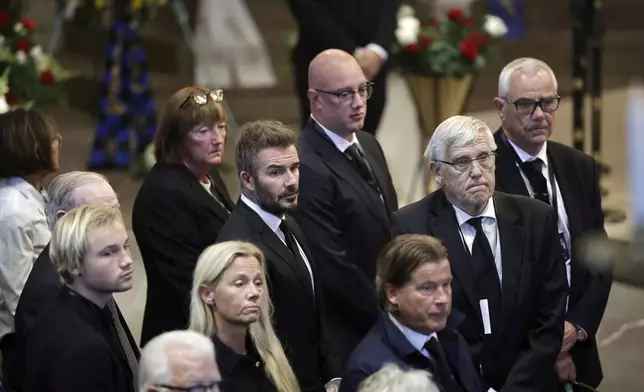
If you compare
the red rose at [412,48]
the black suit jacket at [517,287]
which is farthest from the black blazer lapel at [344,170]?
the red rose at [412,48]

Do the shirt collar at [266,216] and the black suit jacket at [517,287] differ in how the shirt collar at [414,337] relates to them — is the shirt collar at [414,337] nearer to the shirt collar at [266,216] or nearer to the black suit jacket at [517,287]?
the black suit jacket at [517,287]

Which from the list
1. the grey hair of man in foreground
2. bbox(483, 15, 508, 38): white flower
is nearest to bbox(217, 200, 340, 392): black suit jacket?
the grey hair of man in foreground

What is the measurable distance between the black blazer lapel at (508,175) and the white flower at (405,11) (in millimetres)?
3120

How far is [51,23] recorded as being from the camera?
9562 millimetres

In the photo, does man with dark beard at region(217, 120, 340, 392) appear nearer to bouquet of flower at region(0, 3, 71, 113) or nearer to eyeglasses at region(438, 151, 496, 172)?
eyeglasses at region(438, 151, 496, 172)

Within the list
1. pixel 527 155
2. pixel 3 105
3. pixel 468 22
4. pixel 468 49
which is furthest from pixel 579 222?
pixel 468 22

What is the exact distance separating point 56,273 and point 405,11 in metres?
4.28

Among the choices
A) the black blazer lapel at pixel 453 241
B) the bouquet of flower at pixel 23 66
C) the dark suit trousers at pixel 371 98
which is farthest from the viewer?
the bouquet of flower at pixel 23 66

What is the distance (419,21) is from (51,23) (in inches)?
129

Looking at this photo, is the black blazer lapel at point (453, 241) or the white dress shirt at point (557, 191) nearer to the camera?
the black blazer lapel at point (453, 241)

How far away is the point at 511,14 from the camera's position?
34.0ft

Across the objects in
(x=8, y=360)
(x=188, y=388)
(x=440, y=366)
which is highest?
(x=188, y=388)

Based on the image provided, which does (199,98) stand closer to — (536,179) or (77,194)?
(77,194)

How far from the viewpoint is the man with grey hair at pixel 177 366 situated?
120 inches
